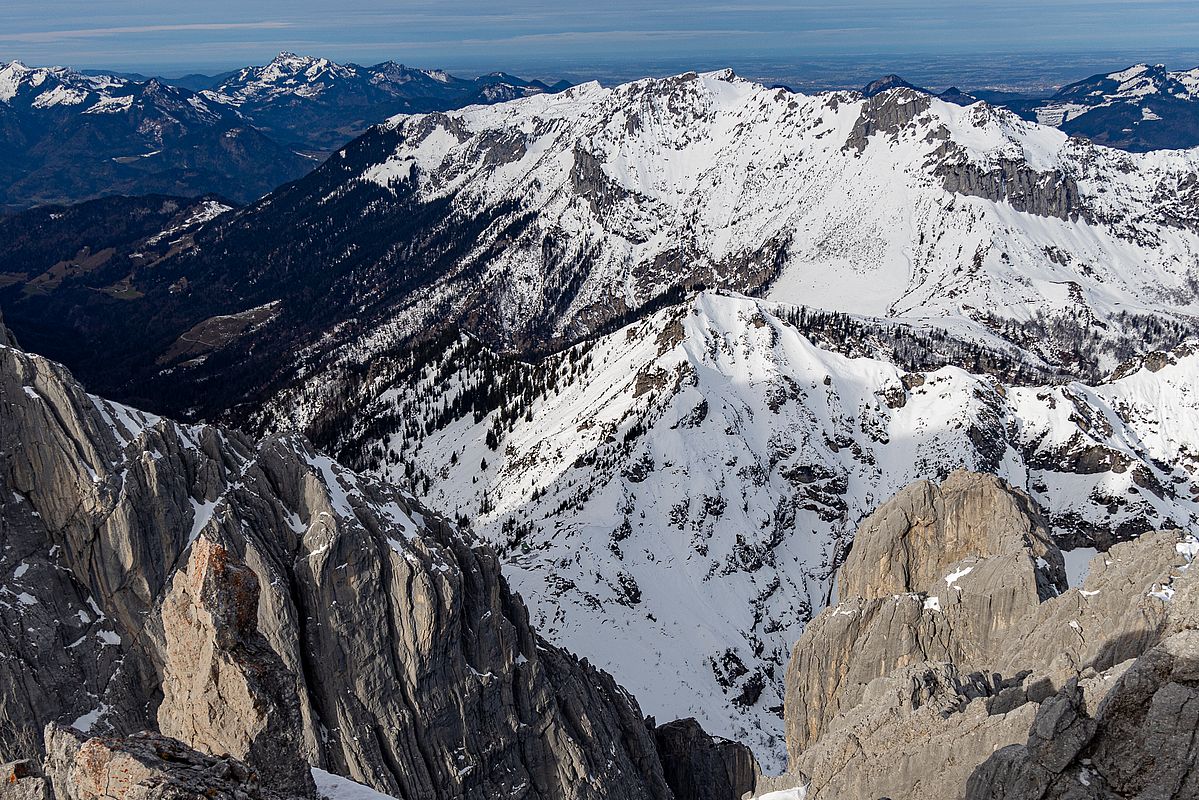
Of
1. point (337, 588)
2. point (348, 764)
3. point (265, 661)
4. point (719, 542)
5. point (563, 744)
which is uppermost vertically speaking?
point (265, 661)

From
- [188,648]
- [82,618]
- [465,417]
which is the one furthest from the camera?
[465,417]

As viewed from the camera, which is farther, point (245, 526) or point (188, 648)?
point (245, 526)

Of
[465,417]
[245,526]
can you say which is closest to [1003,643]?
[245,526]

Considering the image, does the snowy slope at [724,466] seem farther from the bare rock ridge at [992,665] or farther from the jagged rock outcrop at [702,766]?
→ the bare rock ridge at [992,665]

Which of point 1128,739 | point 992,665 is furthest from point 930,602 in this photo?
point 1128,739

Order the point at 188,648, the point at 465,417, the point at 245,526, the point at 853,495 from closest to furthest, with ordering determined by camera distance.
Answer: the point at 188,648
the point at 245,526
the point at 853,495
the point at 465,417

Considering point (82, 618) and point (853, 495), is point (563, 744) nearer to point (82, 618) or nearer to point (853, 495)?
point (82, 618)

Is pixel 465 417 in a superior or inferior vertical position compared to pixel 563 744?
inferior
